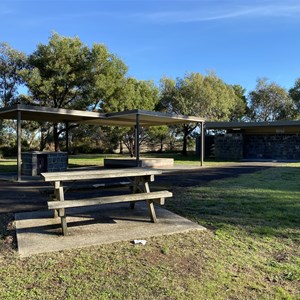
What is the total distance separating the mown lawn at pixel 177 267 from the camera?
2561 millimetres

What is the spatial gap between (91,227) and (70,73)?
1799cm

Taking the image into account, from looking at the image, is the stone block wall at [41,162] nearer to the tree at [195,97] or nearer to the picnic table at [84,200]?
the picnic table at [84,200]

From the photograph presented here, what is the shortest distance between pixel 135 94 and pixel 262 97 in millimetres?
21372

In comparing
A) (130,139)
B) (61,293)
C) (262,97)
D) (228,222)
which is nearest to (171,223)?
(228,222)

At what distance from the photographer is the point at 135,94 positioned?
2414 cm

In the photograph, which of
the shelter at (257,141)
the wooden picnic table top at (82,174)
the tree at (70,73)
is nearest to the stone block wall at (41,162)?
the tree at (70,73)

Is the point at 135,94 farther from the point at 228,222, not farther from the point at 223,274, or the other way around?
the point at 223,274

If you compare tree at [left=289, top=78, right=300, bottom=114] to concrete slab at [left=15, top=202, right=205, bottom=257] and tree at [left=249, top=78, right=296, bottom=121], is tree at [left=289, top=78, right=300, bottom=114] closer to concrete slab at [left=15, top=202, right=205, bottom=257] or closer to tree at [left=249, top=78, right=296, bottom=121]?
tree at [left=249, top=78, right=296, bottom=121]

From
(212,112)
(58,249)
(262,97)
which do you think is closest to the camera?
(58,249)

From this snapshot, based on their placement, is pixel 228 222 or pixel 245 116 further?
pixel 245 116

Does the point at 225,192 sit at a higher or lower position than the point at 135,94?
lower

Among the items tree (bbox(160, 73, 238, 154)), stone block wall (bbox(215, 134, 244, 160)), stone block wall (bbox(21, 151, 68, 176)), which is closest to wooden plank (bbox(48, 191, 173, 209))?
stone block wall (bbox(21, 151, 68, 176))

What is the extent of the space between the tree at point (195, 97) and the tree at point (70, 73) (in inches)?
310

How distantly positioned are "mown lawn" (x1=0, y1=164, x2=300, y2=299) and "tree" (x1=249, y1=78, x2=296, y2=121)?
3714 cm
